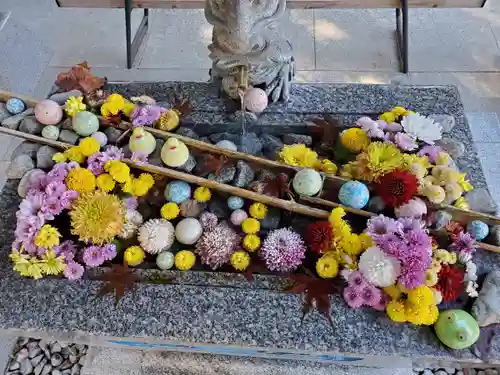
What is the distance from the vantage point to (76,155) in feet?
5.07

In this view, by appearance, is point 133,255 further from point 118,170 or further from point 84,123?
point 84,123

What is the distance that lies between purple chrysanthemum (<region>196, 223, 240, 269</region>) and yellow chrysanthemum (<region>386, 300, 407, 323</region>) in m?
0.44

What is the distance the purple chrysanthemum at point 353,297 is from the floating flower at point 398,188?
0.88 ft

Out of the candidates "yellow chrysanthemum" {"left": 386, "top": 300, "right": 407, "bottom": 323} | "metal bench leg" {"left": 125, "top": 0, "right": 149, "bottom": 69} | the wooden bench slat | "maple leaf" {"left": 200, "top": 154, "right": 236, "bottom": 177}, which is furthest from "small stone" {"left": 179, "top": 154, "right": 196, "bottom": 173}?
"metal bench leg" {"left": 125, "top": 0, "right": 149, "bottom": 69}

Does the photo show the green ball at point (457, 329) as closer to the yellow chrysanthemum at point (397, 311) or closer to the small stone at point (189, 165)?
the yellow chrysanthemum at point (397, 311)

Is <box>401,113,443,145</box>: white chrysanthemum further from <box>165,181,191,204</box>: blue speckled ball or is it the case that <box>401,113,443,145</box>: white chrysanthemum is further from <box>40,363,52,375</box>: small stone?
<box>40,363,52,375</box>: small stone

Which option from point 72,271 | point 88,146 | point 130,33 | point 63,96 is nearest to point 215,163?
point 88,146

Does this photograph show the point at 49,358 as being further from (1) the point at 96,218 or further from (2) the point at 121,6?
(2) the point at 121,6

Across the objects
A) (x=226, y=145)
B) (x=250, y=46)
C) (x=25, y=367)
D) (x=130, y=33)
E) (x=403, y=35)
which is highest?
(x=250, y=46)

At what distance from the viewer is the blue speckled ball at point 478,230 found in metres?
1.43

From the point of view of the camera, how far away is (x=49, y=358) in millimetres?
1882

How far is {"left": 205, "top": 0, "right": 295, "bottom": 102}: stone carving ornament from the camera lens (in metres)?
1.49

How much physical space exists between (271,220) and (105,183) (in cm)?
49

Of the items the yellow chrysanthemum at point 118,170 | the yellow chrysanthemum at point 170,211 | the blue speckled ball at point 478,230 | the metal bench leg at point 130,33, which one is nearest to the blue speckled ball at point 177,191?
the yellow chrysanthemum at point 170,211
